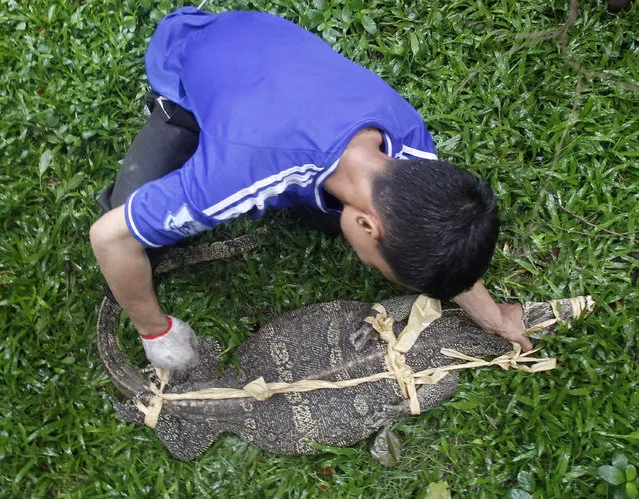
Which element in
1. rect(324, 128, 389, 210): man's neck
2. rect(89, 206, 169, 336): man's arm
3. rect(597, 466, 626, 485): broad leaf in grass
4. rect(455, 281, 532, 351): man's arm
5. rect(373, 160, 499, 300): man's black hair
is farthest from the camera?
rect(455, 281, 532, 351): man's arm

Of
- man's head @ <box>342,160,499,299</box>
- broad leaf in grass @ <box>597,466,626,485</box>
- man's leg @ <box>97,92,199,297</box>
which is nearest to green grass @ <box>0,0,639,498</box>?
broad leaf in grass @ <box>597,466,626,485</box>

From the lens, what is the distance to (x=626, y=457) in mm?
2504

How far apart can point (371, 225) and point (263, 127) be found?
0.45 m

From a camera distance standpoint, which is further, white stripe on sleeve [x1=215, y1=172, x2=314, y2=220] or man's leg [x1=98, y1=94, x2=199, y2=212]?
man's leg [x1=98, y1=94, x2=199, y2=212]

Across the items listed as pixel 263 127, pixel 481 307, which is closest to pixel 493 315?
pixel 481 307

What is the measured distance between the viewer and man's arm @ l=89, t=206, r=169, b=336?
2.01 m

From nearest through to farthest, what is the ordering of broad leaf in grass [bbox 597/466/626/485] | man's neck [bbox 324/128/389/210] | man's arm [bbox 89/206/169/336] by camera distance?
man's neck [bbox 324/128/389/210], man's arm [bbox 89/206/169/336], broad leaf in grass [bbox 597/466/626/485]

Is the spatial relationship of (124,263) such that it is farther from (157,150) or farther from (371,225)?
(371,225)

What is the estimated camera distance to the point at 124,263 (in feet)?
6.84

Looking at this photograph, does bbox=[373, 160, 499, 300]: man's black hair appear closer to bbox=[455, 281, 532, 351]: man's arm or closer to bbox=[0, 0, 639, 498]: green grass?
bbox=[455, 281, 532, 351]: man's arm

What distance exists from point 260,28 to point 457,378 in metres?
1.72

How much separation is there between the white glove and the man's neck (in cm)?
109

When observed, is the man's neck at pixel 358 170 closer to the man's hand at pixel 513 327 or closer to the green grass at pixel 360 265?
the green grass at pixel 360 265

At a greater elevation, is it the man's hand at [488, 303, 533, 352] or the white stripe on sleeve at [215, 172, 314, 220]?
the white stripe on sleeve at [215, 172, 314, 220]
